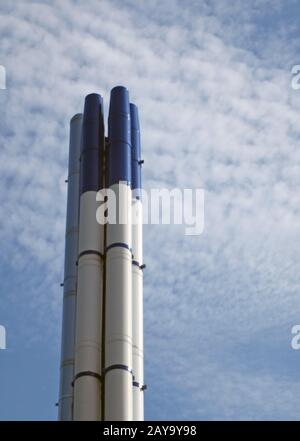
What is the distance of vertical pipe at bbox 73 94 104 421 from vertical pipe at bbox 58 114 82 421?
197cm

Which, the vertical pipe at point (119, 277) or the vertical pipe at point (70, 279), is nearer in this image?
the vertical pipe at point (119, 277)

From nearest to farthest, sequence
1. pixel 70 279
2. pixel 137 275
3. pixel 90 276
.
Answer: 1. pixel 90 276
2. pixel 137 275
3. pixel 70 279

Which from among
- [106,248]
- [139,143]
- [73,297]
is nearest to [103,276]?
[106,248]

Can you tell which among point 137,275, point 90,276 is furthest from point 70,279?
point 90,276

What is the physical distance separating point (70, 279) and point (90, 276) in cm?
332

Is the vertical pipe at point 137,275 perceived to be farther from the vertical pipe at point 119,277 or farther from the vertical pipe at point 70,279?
the vertical pipe at point 70,279

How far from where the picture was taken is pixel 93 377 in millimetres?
26984

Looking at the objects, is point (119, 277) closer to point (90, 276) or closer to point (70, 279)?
point (90, 276)

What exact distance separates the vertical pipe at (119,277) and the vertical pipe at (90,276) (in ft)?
1.45

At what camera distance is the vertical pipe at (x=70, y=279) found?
3022 cm

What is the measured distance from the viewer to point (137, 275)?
30156mm

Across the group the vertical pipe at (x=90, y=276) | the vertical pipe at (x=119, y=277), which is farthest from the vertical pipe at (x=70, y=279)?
the vertical pipe at (x=119, y=277)
